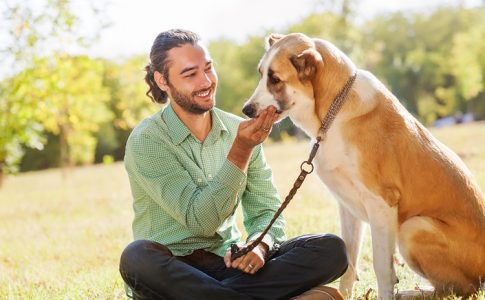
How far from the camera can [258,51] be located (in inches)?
2365

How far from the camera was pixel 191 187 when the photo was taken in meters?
3.87

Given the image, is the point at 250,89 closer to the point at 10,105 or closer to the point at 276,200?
the point at 10,105

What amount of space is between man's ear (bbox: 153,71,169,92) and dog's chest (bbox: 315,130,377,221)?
1.04 metres

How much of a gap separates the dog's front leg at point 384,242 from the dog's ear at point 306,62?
0.90 metres

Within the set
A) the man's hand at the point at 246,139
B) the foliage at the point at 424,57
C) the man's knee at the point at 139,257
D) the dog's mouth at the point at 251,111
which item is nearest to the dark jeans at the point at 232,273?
the man's knee at the point at 139,257

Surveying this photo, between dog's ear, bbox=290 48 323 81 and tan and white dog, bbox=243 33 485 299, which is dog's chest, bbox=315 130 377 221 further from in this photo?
dog's ear, bbox=290 48 323 81

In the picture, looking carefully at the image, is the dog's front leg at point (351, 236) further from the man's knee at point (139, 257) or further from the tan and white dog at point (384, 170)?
the man's knee at point (139, 257)

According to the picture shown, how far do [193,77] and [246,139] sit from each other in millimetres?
737

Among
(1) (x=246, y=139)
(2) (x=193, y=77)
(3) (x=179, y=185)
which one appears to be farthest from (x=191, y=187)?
(2) (x=193, y=77)

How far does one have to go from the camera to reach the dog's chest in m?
4.14

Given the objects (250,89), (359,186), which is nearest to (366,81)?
(359,186)

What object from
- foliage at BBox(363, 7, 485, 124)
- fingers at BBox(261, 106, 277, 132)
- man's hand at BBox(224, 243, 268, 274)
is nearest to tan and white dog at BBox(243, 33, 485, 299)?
fingers at BBox(261, 106, 277, 132)

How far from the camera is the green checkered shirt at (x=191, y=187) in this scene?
373cm

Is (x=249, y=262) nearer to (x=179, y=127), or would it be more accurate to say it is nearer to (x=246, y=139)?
(x=246, y=139)
